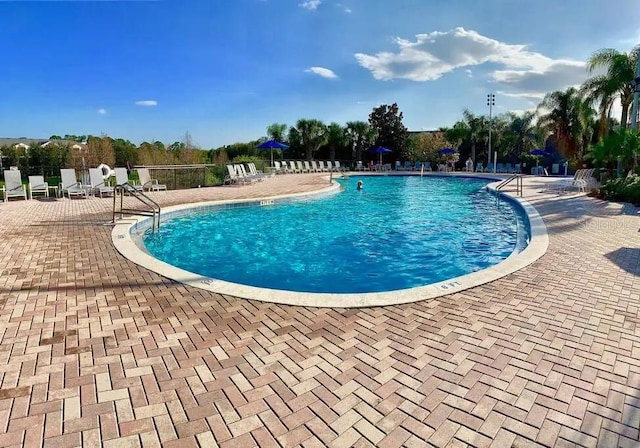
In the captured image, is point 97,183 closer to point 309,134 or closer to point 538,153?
point 309,134

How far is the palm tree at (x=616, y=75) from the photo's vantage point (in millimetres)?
18750

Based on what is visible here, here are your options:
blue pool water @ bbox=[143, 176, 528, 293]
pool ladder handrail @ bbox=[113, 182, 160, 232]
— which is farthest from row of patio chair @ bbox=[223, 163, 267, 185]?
pool ladder handrail @ bbox=[113, 182, 160, 232]

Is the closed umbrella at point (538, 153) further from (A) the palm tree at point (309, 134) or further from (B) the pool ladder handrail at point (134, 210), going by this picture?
(B) the pool ladder handrail at point (134, 210)

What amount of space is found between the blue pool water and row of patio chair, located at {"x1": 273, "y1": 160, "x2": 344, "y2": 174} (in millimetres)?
14223

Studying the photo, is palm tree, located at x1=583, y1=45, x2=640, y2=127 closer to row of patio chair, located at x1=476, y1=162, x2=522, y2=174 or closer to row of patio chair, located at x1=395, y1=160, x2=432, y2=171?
row of patio chair, located at x1=476, y1=162, x2=522, y2=174

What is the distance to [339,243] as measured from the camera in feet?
27.8

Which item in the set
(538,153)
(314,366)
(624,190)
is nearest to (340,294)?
(314,366)

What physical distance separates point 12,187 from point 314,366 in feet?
45.5

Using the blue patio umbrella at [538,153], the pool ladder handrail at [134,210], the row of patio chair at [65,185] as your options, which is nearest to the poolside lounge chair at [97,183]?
the row of patio chair at [65,185]

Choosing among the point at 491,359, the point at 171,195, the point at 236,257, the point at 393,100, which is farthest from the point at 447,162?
the point at 491,359

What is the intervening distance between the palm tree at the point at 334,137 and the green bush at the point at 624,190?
78.7 ft

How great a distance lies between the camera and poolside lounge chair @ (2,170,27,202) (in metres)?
12.1

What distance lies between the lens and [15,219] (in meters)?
8.84

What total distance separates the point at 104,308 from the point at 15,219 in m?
7.13
